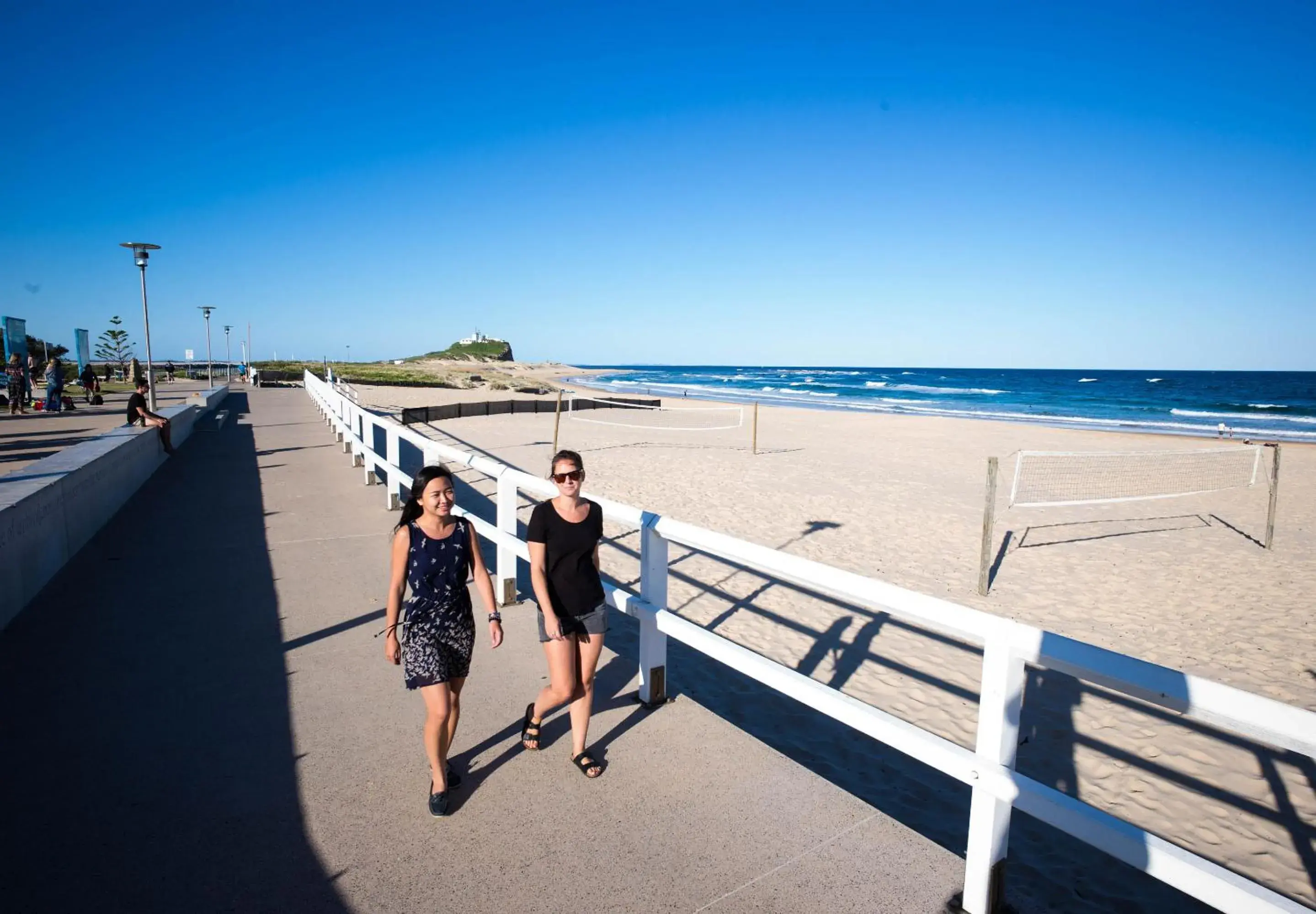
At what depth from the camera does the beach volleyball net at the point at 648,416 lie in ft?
87.6

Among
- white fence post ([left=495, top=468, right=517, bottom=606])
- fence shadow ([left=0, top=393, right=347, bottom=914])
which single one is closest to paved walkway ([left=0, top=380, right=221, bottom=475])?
fence shadow ([left=0, top=393, right=347, bottom=914])

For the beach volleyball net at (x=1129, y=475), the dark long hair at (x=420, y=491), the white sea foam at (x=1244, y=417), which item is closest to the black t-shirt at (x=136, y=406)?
the dark long hair at (x=420, y=491)

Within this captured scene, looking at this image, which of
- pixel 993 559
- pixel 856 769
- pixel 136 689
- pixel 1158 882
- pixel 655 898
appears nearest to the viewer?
pixel 655 898

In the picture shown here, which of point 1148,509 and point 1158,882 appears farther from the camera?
point 1148,509

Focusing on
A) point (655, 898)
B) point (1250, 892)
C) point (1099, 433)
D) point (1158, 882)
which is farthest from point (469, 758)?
point (1099, 433)

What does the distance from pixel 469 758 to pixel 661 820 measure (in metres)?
0.99

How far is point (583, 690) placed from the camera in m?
3.39

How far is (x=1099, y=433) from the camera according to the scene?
104 ft

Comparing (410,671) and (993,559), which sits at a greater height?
(410,671)

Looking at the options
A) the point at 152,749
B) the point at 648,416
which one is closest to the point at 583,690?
the point at 152,749

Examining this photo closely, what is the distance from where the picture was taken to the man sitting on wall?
12.5 meters

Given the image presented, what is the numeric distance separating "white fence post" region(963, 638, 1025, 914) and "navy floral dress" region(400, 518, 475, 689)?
2008mm

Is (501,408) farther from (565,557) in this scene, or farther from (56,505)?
A: (565,557)

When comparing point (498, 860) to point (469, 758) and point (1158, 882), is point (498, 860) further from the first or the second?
point (1158, 882)
